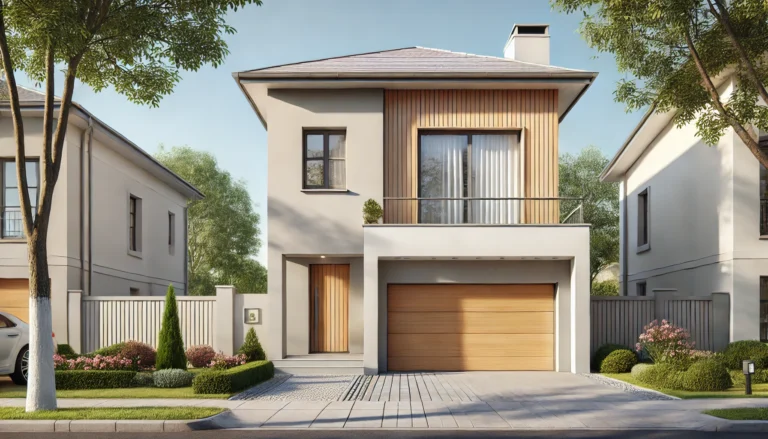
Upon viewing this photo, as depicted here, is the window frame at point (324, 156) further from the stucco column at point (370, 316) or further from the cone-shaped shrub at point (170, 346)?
the cone-shaped shrub at point (170, 346)

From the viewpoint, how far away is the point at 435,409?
11.7 metres

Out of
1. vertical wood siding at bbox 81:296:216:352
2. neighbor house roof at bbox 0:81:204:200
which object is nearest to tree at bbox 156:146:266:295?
neighbor house roof at bbox 0:81:204:200

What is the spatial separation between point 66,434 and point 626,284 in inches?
863

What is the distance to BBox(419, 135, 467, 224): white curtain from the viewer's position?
18.5m

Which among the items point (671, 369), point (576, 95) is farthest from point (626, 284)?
point (671, 369)

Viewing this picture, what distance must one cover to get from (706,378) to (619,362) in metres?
3.06

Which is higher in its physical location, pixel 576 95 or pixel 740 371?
pixel 576 95

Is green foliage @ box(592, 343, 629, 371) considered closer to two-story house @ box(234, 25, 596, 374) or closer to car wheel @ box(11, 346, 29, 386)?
two-story house @ box(234, 25, 596, 374)

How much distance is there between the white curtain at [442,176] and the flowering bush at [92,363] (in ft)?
25.2

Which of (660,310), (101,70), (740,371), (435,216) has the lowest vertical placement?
(740,371)

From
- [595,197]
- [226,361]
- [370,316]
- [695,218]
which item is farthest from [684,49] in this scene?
[595,197]

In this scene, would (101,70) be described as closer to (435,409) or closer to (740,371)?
(435,409)

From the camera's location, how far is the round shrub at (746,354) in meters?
16.4

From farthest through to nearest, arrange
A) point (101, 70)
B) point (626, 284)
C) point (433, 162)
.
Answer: point (626, 284)
point (433, 162)
point (101, 70)
